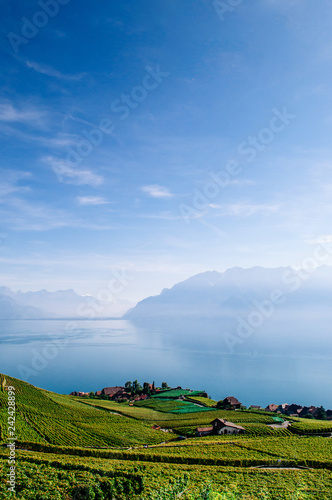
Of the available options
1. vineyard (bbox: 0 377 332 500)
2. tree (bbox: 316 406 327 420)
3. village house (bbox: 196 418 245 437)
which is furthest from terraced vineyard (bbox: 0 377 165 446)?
tree (bbox: 316 406 327 420)

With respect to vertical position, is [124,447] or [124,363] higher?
[124,447]

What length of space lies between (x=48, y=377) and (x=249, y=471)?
154 meters

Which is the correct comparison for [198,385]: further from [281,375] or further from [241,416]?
[241,416]

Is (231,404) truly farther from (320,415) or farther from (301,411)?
(301,411)

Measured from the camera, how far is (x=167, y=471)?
19828 millimetres

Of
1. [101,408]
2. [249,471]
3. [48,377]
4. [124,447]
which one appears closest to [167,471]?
[249,471]

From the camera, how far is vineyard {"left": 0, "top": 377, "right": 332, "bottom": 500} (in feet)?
51.5

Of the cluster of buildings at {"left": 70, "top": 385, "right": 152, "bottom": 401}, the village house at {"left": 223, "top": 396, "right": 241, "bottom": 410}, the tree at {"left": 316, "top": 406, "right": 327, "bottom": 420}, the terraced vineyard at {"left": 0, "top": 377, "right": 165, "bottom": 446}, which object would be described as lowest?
the tree at {"left": 316, "top": 406, "right": 327, "bottom": 420}

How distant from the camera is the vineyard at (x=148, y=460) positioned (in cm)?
A: 1570

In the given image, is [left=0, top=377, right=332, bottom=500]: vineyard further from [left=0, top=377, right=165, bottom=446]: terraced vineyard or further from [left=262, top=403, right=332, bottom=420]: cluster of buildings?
[left=262, top=403, right=332, bottom=420]: cluster of buildings

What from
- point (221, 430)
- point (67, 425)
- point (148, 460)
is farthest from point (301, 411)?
point (148, 460)

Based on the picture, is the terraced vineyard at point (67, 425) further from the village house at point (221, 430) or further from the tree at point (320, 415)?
the tree at point (320, 415)

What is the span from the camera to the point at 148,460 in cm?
2406

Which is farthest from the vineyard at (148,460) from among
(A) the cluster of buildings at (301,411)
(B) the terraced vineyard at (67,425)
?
(A) the cluster of buildings at (301,411)
